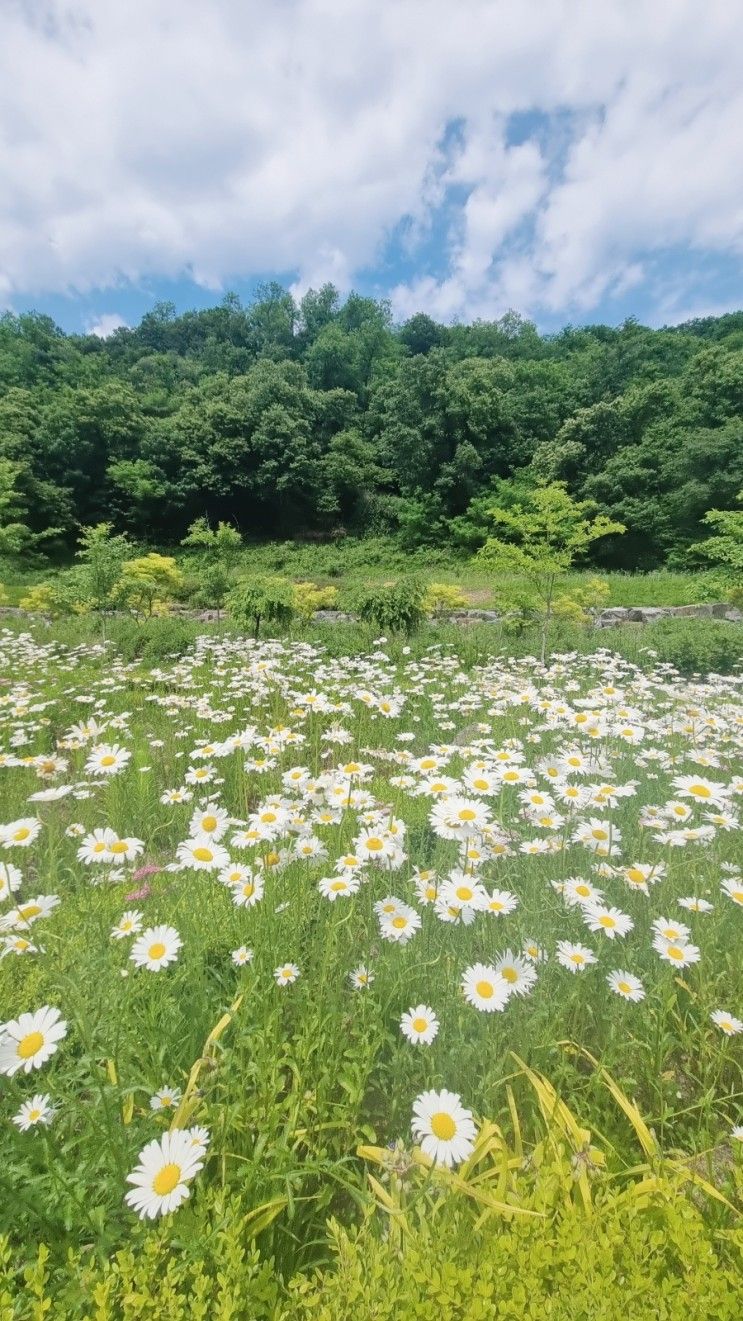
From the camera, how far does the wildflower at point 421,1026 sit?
118cm

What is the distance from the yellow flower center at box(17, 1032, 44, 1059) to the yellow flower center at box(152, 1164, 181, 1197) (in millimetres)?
303

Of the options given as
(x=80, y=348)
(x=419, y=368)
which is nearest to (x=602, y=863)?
(x=419, y=368)

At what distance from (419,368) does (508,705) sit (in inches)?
1088

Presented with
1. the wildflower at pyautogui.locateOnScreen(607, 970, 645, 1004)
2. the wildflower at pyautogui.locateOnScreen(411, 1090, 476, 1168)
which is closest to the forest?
the wildflower at pyautogui.locateOnScreen(607, 970, 645, 1004)

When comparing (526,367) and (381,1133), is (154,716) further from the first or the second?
(526,367)

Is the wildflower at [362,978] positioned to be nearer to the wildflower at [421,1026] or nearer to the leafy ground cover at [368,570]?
the wildflower at [421,1026]

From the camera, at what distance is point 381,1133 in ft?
4.17

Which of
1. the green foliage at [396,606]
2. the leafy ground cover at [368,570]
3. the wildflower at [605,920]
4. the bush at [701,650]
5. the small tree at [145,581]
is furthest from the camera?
the leafy ground cover at [368,570]

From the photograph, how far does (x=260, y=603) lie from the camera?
28.6 feet

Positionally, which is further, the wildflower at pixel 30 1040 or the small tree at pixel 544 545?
the small tree at pixel 544 545

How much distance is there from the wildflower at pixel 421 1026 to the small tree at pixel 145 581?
9.52 m

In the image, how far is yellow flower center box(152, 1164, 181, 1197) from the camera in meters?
0.84

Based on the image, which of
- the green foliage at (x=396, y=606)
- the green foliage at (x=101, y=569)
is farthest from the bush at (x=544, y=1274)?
the green foliage at (x=101, y=569)

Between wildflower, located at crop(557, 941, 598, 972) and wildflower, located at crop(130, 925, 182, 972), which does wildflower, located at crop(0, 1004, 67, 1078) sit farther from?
wildflower, located at crop(557, 941, 598, 972)
